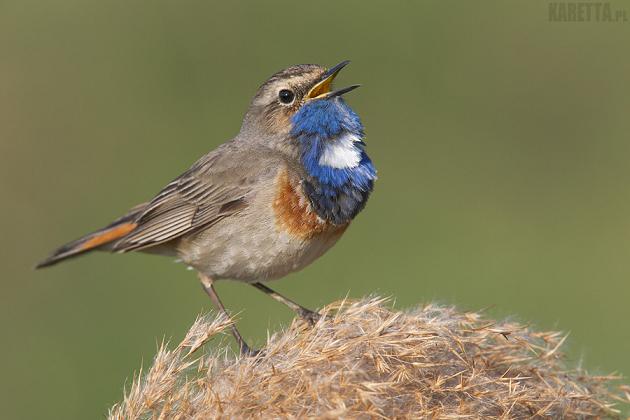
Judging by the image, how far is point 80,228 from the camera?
396 inches

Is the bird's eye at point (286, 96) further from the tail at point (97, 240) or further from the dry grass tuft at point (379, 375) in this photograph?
the dry grass tuft at point (379, 375)

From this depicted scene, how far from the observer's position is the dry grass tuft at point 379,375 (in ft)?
12.3

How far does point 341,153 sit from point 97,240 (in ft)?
5.21

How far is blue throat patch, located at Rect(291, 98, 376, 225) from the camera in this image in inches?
223

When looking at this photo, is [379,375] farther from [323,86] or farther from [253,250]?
[323,86]

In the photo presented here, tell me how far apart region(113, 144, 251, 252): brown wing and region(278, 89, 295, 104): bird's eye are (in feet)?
1.39

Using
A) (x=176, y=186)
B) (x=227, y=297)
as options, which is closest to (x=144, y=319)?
(x=227, y=297)

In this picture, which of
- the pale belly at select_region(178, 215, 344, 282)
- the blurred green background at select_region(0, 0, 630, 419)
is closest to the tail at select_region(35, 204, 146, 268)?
the pale belly at select_region(178, 215, 344, 282)

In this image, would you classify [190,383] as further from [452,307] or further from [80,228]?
[80,228]

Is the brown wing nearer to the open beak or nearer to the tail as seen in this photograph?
the tail

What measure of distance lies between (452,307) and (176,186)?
2453 millimetres

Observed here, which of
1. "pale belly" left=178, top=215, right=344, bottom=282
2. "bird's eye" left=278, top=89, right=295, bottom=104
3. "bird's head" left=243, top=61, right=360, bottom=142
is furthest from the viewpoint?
"bird's eye" left=278, top=89, right=295, bottom=104

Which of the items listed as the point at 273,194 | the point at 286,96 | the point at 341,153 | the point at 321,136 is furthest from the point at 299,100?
the point at 273,194

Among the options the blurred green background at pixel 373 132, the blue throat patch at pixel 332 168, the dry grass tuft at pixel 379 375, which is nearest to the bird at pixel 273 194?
the blue throat patch at pixel 332 168
